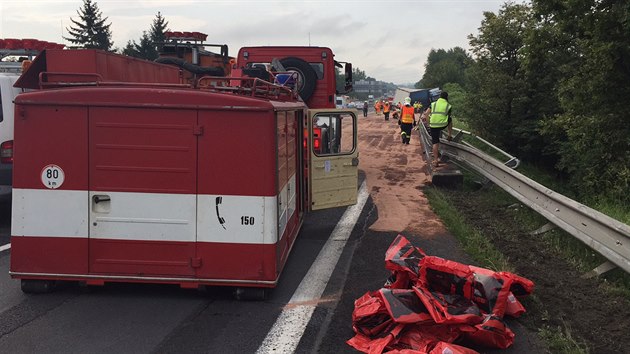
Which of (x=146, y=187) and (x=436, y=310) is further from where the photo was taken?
(x=146, y=187)

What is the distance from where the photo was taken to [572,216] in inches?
248

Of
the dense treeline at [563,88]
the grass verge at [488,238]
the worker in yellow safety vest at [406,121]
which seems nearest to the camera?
the grass verge at [488,238]

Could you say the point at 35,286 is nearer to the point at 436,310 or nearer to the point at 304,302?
the point at 304,302

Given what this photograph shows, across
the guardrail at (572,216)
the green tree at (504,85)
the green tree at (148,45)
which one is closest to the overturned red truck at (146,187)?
the guardrail at (572,216)

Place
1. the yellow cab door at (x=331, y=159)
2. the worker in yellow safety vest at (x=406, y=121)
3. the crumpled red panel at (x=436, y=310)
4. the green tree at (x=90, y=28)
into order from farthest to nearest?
1. the green tree at (x=90, y=28)
2. the worker in yellow safety vest at (x=406, y=121)
3. the yellow cab door at (x=331, y=159)
4. the crumpled red panel at (x=436, y=310)

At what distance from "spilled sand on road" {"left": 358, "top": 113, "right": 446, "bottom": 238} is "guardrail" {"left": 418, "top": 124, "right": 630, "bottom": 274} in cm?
141

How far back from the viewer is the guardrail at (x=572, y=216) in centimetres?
508

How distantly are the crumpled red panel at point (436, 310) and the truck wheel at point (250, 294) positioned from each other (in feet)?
3.46

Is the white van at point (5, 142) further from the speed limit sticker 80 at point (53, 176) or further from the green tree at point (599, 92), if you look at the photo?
the green tree at point (599, 92)

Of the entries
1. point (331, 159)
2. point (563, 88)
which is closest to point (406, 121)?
point (563, 88)

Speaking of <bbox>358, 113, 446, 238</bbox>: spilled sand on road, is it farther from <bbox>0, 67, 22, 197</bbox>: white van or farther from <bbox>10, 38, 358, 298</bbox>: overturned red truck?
<bbox>0, 67, 22, 197</bbox>: white van

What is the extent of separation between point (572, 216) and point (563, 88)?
6.78 m

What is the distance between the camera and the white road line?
4094 mm

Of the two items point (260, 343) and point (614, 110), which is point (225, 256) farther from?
point (614, 110)
